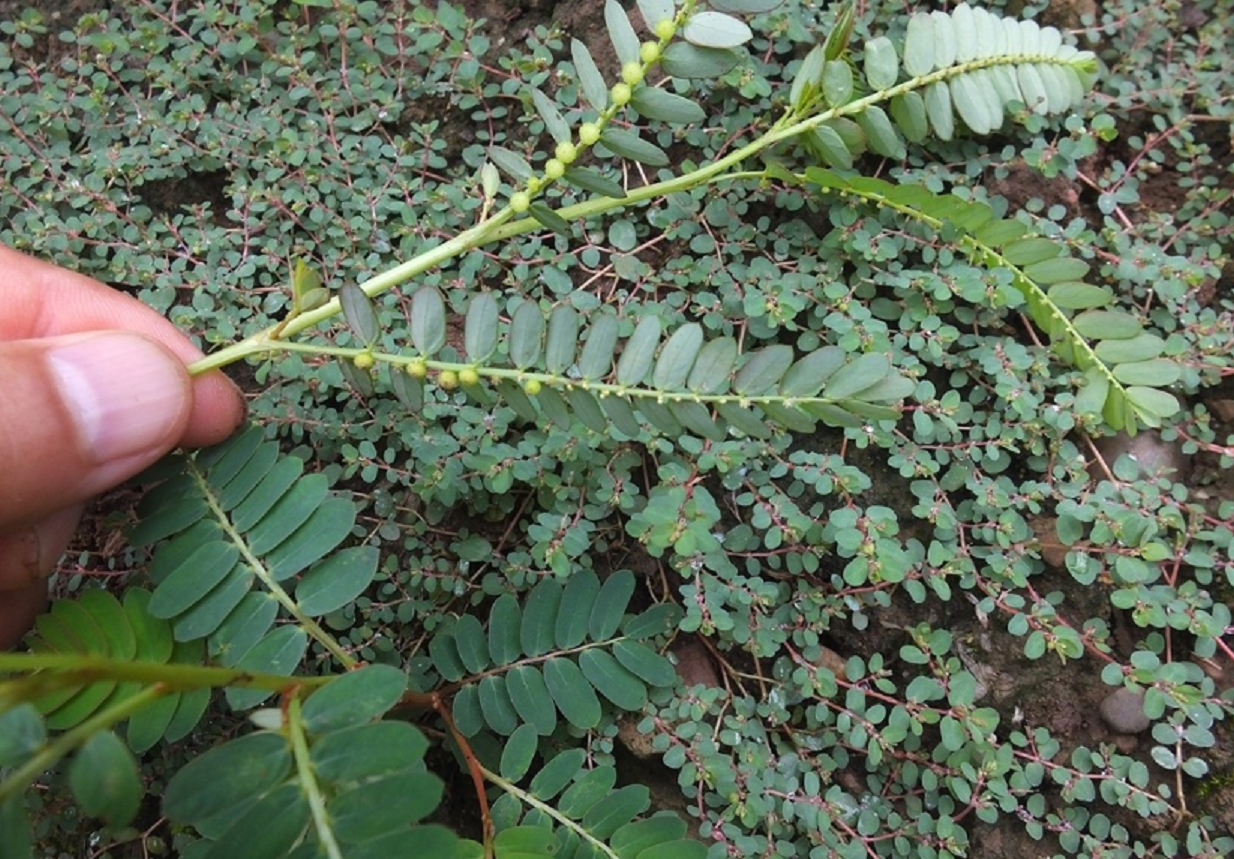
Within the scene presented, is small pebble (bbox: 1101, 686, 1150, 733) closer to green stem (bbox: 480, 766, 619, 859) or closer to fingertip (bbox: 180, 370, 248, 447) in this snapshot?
green stem (bbox: 480, 766, 619, 859)

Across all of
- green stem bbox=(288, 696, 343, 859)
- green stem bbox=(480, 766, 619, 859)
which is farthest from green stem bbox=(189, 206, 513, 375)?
green stem bbox=(480, 766, 619, 859)

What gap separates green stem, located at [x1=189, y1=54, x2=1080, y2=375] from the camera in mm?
1666

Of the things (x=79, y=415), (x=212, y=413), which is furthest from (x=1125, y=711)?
(x=79, y=415)

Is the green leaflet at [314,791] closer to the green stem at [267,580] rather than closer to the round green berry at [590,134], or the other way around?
the green stem at [267,580]

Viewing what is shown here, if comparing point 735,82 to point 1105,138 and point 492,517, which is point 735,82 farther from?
point 492,517

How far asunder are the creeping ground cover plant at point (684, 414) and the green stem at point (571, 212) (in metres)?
0.01

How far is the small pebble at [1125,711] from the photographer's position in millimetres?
1780

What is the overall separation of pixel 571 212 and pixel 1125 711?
5.05 feet

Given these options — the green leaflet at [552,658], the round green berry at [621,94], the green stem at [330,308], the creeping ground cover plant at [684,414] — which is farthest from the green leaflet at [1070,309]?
the green leaflet at [552,658]

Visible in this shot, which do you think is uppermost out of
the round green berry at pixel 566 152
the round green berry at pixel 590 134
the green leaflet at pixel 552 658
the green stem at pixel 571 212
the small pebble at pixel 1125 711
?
the round green berry at pixel 590 134

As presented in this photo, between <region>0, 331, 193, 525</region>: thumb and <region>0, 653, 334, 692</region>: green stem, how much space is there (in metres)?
0.38

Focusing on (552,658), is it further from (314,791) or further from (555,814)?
(314,791)

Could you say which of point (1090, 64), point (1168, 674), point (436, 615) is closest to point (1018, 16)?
point (1090, 64)

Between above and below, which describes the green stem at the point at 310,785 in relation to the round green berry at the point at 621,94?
below
